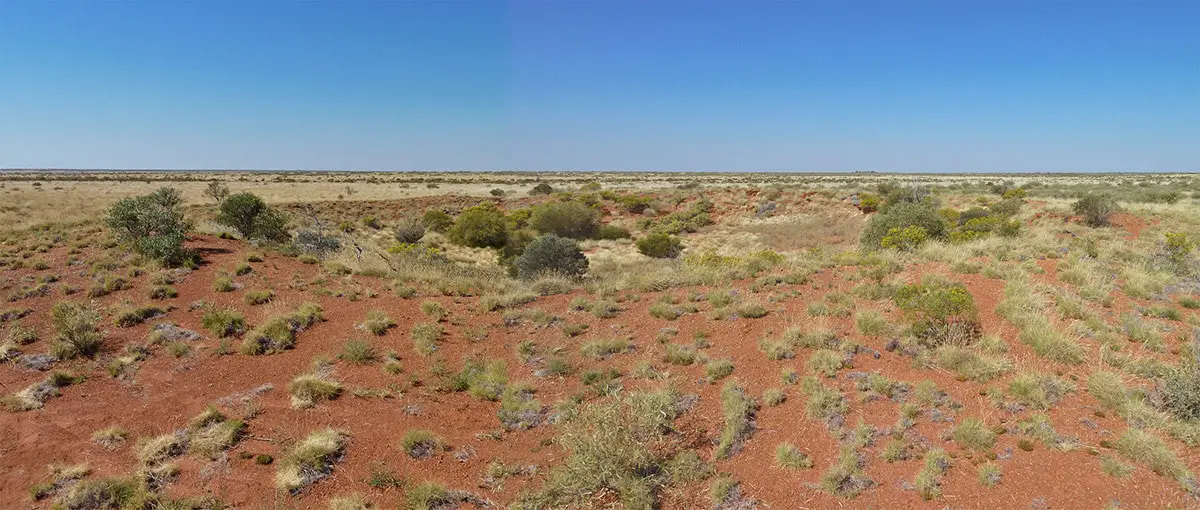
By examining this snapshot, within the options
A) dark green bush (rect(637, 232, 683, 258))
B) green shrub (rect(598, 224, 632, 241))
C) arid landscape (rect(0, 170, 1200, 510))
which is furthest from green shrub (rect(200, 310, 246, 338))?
green shrub (rect(598, 224, 632, 241))

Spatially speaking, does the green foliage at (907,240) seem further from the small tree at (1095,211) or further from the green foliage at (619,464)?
the green foliage at (619,464)

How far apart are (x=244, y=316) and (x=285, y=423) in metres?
4.26

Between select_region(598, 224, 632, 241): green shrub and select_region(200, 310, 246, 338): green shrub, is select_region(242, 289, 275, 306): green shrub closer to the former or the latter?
select_region(200, 310, 246, 338): green shrub

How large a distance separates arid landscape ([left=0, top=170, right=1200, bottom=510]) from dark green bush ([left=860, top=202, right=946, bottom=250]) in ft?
11.9

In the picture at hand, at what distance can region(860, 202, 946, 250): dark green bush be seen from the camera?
55.5 feet

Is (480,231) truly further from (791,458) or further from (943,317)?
(791,458)

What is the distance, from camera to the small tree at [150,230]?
1192 centimetres

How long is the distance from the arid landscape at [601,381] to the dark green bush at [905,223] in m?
3.62

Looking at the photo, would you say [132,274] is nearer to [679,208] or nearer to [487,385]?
[487,385]

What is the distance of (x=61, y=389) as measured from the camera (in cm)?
670

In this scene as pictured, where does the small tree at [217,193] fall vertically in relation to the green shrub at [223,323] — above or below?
above

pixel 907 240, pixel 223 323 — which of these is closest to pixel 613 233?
pixel 907 240

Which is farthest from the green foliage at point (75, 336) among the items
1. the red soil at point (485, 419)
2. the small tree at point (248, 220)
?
the small tree at point (248, 220)

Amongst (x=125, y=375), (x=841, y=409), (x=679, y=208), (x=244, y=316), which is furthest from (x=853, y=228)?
(x=125, y=375)
